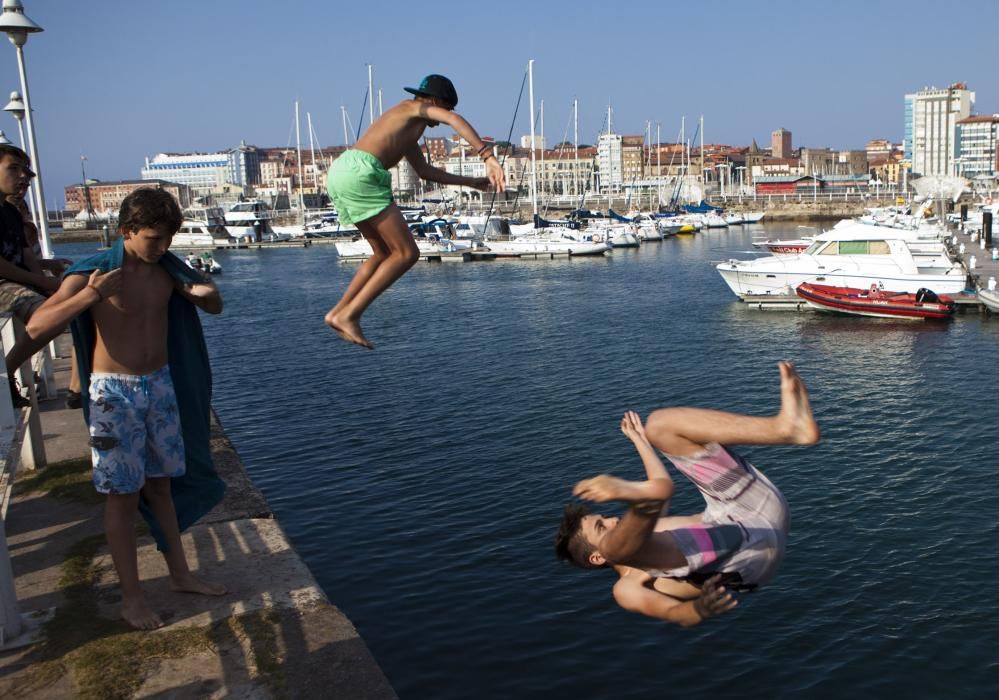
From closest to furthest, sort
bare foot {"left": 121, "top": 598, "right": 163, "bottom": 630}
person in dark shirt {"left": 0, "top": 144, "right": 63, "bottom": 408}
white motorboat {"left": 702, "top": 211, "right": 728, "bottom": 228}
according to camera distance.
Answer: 1. bare foot {"left": 121, "top": 598, "right": 163, "bottom": 630}
2. person in dark shirt {"left": 0, "top": 144, "right": 63, "bottom": 408}
3. white motorboat {"left": 702, "top": 211, "right": 728, "bottom": 228}

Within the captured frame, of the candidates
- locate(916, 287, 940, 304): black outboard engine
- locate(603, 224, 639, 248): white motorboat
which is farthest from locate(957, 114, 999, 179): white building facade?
locate(916, 287, 940, 304): black outboard engine

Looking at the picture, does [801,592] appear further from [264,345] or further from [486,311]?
[486,311]

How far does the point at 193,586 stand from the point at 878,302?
29.7m

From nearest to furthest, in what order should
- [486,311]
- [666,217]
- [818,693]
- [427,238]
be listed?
[818,693] < [486,311] < [427,238] < [666,217]

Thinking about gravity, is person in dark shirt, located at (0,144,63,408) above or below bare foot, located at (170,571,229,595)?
above

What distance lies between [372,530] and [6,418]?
7.89 m

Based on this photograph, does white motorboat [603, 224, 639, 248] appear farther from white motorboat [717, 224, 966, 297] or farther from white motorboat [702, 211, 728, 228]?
white motorboat [717, 224, 966, 297]

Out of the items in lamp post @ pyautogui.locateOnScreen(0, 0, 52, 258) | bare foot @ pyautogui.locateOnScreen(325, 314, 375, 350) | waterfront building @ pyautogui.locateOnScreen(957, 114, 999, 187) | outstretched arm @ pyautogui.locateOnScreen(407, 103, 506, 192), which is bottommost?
bare foot @ pyautogui.locateOnScreen(325, 314, 375, 350)

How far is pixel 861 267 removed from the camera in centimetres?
3344

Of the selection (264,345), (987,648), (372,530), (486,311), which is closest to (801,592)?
(987,648)

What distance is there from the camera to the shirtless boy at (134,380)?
5.88 meters

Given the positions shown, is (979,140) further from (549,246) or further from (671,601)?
(671,601)

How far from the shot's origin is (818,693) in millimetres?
9391

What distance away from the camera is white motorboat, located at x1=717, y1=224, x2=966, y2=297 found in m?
32.8
